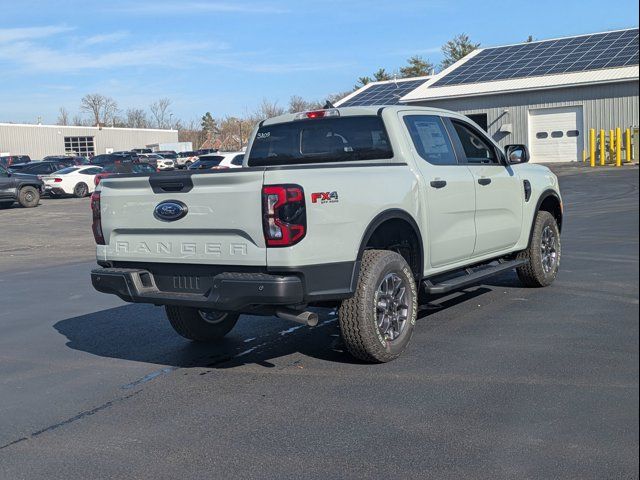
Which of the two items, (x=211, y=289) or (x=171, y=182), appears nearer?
(x=211, y=289)

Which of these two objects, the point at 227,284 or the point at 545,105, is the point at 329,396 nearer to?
the point at 227,284

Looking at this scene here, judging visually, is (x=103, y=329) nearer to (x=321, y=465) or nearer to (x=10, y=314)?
(x=10, y=314)

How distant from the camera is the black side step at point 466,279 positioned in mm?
6580

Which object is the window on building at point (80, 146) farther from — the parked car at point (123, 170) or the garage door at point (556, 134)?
the garage door at point (556, 134)

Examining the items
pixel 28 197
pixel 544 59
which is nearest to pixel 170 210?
pixel 28 197

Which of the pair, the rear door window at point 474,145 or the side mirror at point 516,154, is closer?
the rear door window at point 474,145

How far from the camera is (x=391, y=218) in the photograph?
5941mm

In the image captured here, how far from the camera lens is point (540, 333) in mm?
6691

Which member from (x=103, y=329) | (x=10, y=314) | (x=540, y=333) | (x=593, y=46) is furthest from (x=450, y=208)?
(x=593, y=46)

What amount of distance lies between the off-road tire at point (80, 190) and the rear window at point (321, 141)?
26.5 m

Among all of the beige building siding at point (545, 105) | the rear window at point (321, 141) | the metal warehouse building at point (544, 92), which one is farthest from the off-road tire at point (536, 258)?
the metal warehouse building at point (544, 92)

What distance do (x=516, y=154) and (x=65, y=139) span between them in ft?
258

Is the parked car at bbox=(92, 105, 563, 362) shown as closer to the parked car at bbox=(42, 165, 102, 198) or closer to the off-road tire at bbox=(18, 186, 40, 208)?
the off-road tire at bbox=(18, 186, 40, 208)

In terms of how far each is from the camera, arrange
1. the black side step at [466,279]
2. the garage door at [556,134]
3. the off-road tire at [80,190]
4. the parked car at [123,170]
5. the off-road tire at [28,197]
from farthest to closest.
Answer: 1. the garage door at [556,134]
2. the off-road tire at [80,190]
3. the off-road tire at [28,197]
4. the black side step at [466,279]
5. the parked car at [123,170]
